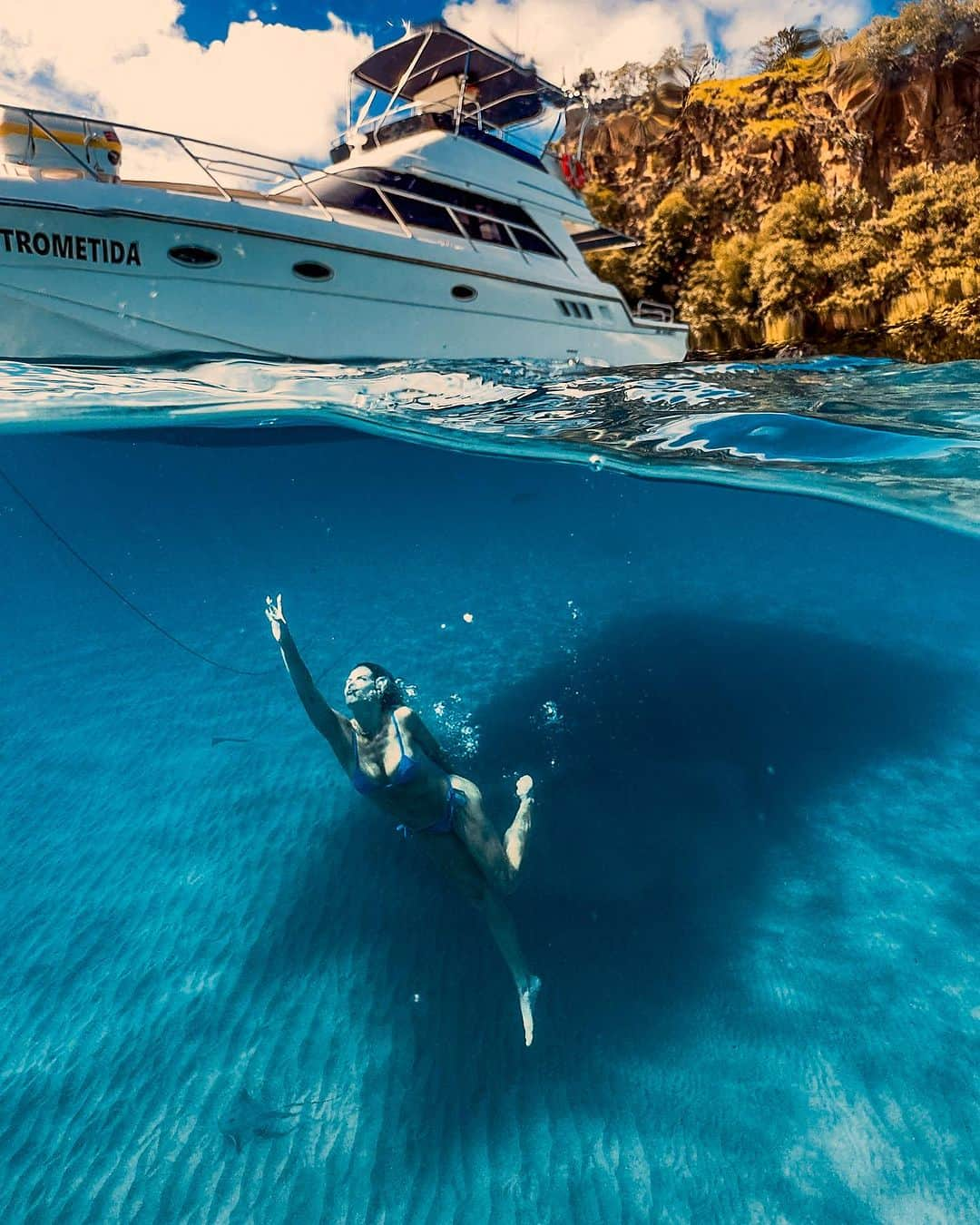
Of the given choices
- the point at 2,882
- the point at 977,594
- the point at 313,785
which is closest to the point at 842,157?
the point at 977,594

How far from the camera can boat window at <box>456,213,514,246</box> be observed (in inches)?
451

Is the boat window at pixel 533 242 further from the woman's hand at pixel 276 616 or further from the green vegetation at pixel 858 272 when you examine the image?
the green vegetation at pixel 858 272

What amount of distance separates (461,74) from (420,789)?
15609mm

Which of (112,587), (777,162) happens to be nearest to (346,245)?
(112,587)

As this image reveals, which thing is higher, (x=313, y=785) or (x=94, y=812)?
(x=313, y=785)

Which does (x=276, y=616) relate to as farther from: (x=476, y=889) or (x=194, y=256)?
(x=194, y=256)

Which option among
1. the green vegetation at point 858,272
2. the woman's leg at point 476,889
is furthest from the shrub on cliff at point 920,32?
the woman's leg at point 476,889

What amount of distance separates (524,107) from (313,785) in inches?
586

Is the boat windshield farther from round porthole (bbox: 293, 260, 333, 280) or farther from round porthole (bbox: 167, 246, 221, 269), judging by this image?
round porthole (bbox: 167, 246, 221, 269)

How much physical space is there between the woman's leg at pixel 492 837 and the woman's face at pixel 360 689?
0.74 m

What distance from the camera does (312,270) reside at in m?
9.20

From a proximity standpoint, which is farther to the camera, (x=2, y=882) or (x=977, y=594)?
(x=977, y=594)

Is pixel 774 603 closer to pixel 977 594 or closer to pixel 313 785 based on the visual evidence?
pixel 977 594

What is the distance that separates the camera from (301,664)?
4148 millimetres
